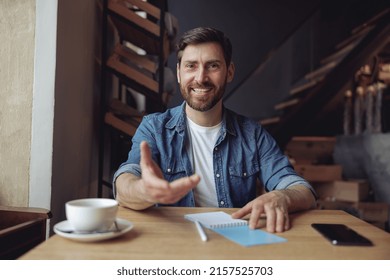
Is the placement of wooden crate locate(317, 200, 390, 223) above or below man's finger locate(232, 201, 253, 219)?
below

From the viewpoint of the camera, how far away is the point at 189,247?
2.20 ft

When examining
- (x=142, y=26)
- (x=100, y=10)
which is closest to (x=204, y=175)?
(x=142, y=26)

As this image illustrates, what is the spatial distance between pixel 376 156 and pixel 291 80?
2351 mm

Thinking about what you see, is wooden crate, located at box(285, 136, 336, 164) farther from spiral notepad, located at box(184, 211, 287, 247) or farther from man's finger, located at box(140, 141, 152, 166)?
man's finger, located at box(140, 141, 152, 166)

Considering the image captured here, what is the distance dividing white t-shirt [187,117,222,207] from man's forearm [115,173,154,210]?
0.35 m

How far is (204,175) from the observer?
54.5 inches

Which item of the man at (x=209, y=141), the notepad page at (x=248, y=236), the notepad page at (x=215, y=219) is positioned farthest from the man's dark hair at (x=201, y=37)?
the notepad page at (x=248, y=236)

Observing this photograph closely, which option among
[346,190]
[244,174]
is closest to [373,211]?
[346,190]

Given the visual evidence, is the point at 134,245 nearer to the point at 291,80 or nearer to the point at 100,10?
the point at 100,10

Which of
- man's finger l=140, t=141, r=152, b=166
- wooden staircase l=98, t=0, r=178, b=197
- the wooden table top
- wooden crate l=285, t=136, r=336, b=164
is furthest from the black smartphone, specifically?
wooden crate l=285, t=136, r=336, b=164

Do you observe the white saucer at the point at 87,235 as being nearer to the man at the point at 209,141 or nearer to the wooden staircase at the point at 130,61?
the man at the point at 209,141

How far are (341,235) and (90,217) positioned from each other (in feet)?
1.63

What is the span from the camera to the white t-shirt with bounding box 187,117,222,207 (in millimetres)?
1343
